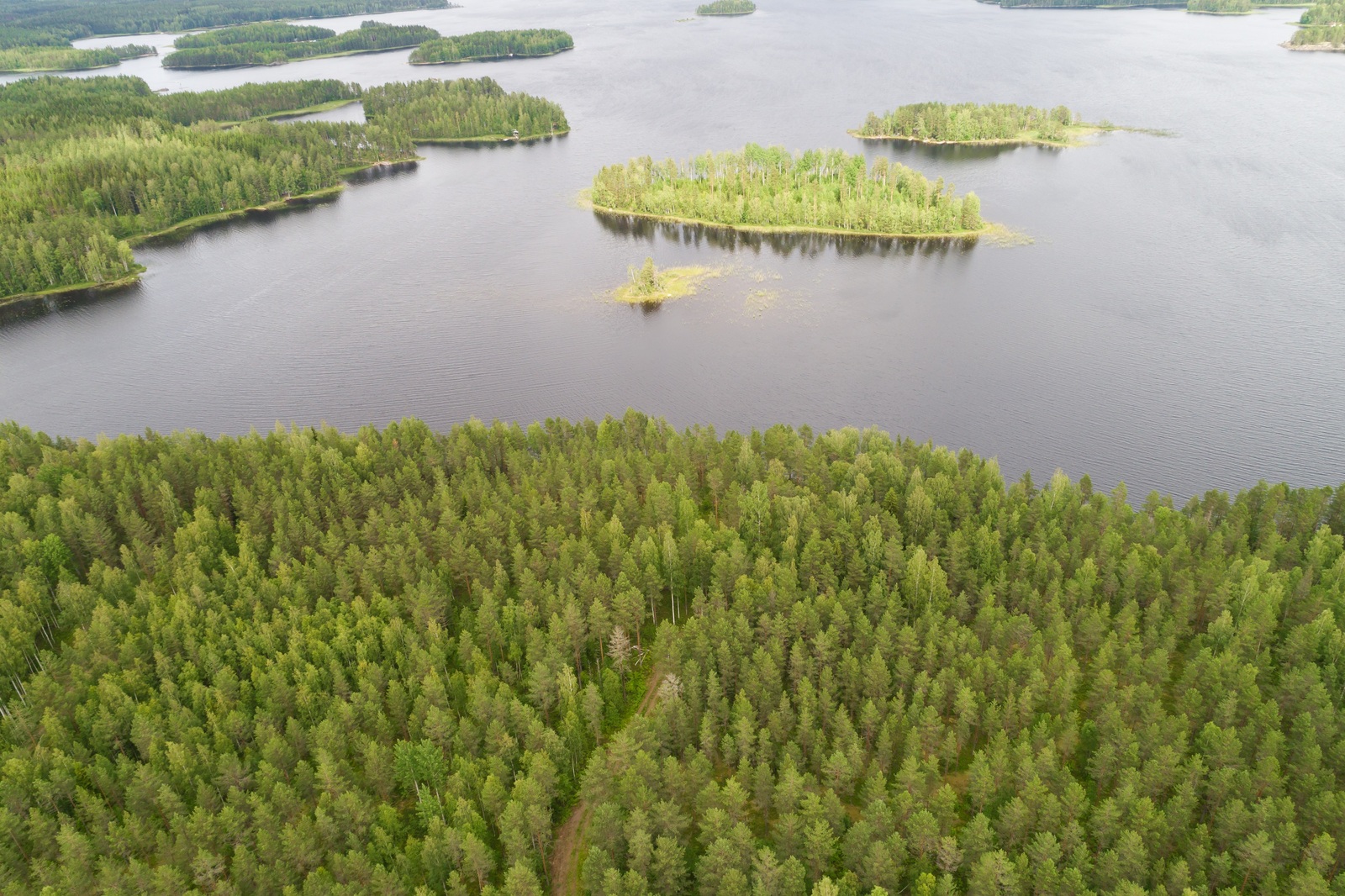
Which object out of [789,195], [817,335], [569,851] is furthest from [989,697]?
[789,195]

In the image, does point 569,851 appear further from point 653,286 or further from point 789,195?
point 789,195

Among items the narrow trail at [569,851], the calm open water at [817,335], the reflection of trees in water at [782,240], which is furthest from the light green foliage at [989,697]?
the reflection of trees in water at [782,240]

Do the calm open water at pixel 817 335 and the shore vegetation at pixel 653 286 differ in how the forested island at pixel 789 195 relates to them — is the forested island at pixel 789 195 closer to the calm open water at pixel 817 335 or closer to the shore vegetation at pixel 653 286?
the calm open water at pixel 817 335

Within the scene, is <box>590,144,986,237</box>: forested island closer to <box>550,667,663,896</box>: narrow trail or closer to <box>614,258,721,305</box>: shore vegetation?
<box>614,258,721,305</box>: shore vegetation

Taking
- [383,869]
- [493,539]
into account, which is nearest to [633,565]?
[493,539]

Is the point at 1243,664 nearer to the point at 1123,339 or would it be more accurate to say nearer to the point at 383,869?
the point at 383,869

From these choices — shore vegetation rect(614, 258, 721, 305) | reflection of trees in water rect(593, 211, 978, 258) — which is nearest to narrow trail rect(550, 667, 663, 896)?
shore vegetation rect(614, 258, 721, 305)

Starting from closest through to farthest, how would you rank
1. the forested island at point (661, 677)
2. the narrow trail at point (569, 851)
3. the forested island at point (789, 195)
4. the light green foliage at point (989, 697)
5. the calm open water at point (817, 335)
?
the light green foliage at point (989, 697), the forested island at point (661, 677), the narrow trail at point (569, 851), the calm open water at point (817, 335), the forested island at point (789, 195)
